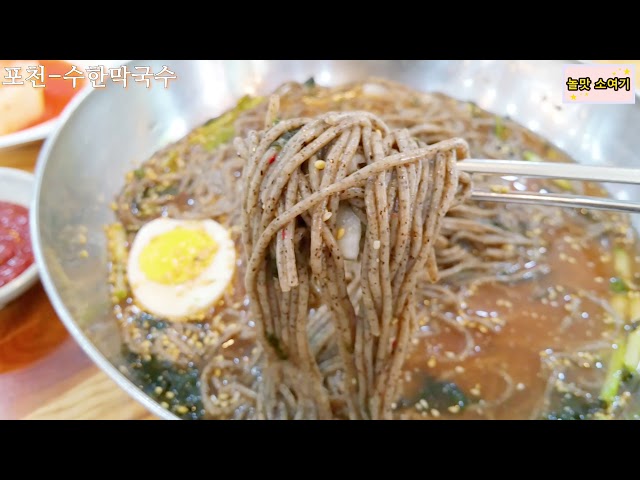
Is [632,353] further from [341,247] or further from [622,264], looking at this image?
[341,247]

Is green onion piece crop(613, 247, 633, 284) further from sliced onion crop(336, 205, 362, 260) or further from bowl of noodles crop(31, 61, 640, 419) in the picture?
sliced onion crop(336, 205, 362, 260)

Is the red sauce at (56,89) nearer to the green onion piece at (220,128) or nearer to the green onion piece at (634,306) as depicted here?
the green onion piece at (220,128)

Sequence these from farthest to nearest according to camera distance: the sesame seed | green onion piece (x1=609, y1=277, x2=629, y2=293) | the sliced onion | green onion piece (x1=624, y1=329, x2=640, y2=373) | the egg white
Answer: green onion piece (x1=609, y1=277, x2=629, y2=293) → the egg white → green onion piece (x1=624, y1=329, x2=640, y2=373) → the sesame seed → the sliced onion

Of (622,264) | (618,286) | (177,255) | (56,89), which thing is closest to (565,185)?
(622,264)

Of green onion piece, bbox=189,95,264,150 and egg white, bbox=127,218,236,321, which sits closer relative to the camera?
egg white, bbox=127,218,236,321

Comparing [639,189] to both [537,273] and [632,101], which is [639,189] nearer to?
[632,101]

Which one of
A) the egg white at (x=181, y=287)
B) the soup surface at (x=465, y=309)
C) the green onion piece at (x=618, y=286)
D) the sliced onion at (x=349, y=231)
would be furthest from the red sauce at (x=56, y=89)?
the green onion piece at (x=618, y=286)

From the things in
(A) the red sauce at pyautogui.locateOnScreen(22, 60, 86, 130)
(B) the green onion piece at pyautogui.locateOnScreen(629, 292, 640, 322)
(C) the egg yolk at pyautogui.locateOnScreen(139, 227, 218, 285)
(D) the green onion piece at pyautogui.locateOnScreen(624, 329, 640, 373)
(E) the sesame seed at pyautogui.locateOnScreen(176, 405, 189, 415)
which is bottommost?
(E) the sesame seed at pyautogui.locateOnScreen(176, 405, 189, 415)

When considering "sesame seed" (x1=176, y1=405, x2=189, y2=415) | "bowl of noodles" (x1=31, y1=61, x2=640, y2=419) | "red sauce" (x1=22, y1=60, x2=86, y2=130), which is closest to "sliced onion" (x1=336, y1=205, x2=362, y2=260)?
"bowl of noodles" (x1=31, y1=61, x2=640, y2=419)
